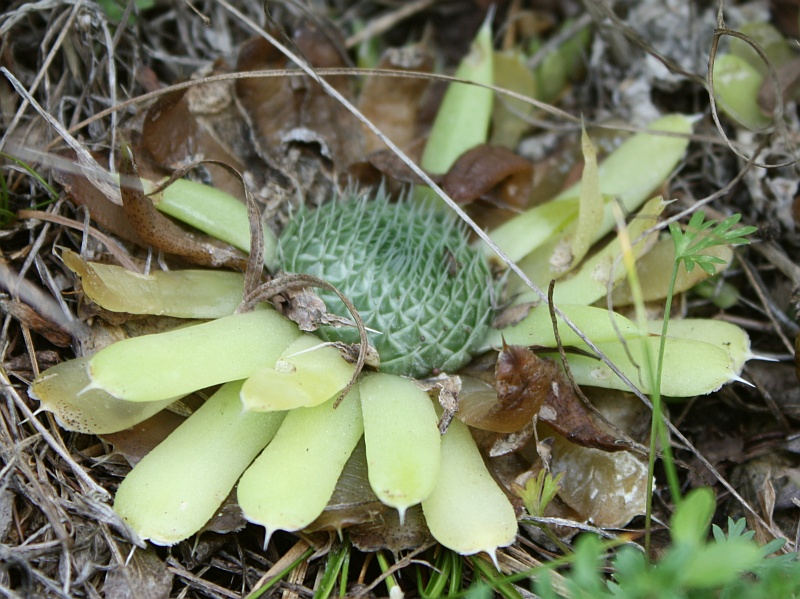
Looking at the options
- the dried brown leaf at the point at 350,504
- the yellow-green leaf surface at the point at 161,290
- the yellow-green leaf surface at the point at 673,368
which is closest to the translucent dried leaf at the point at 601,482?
the yellow-green leaf surface at the point at 673,368

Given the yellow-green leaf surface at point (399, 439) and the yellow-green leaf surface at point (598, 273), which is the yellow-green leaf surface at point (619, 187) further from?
the yellow-green leaf surface at point (399, 439)

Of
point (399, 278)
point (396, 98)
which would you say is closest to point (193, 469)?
point (399, 278)

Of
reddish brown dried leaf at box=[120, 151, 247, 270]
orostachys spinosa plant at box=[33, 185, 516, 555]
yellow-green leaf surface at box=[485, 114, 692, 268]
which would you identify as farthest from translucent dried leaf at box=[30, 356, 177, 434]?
yellow-green leaf surface at box=[485, 114, 692, 268]

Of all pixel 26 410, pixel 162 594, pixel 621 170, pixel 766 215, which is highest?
pixel 621 170

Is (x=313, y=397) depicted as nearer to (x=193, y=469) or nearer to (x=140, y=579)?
(x=193, y=469)

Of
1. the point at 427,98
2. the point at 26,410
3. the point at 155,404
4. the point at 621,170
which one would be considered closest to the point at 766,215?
the point at 621,170

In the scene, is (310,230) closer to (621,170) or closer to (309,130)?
(309,130)
